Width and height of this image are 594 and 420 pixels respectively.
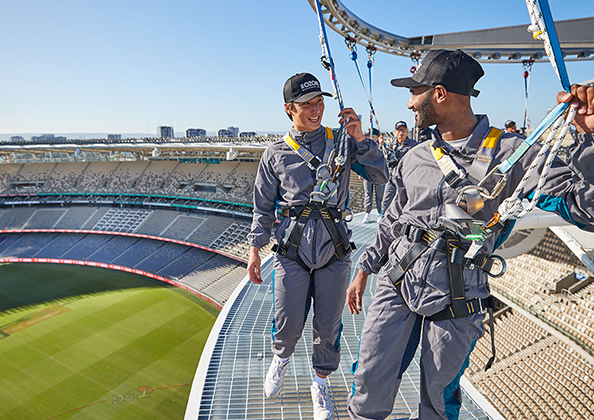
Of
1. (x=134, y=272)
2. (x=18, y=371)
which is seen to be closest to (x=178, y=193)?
(x=134, y=272)

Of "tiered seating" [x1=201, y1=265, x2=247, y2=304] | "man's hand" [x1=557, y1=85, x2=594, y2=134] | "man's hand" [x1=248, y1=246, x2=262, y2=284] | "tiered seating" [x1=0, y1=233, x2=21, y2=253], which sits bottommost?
"tiered seating" [x1=201, y1=265, x2=247, y2=304]

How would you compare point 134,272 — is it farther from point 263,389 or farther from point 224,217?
point 263,389

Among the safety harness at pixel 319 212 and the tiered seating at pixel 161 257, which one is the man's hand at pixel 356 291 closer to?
the safety harness at pixel 319 212

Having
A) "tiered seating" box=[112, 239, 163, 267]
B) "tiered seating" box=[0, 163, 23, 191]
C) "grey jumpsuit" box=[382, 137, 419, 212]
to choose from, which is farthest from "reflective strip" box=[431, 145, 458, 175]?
"tiered seating" box=[0, 163, 23, 191]

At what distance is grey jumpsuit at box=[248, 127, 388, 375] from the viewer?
122 inches

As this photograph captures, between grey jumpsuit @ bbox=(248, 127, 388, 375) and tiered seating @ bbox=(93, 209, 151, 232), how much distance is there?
29.4m

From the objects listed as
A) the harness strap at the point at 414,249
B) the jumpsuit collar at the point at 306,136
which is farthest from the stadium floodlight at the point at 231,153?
the harness strap at the point at 414,249

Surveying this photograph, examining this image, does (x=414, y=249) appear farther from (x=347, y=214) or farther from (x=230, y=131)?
(x=230, y=131)

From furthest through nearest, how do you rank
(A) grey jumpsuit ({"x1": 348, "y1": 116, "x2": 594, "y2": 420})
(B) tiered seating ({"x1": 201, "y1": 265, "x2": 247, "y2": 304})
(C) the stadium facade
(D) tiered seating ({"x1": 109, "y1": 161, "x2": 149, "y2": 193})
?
1. (D) tiered seating ({"x1": 109, "y1": 161, "x2": 149, "y2": 193})
2. (B) tiered seating ({"x1": 201, "y1": 265, "x2": 247, "y2": 304})
3. (C) the stadium facade
4. (A) grey jumpsuit ({"x1": 348, "y1": 116, "x2": 594, "y2": 420})

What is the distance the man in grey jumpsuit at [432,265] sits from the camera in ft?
6.64

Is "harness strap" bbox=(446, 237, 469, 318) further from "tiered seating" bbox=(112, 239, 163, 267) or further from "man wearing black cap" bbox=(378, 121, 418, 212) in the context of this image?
"tiered seating" bbox=(112, 239, 163, 267)

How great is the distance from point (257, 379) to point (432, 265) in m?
3.05

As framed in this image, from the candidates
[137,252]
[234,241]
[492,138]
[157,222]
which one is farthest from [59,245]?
[492,138]

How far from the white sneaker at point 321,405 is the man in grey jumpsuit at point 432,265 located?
1.07 meters
